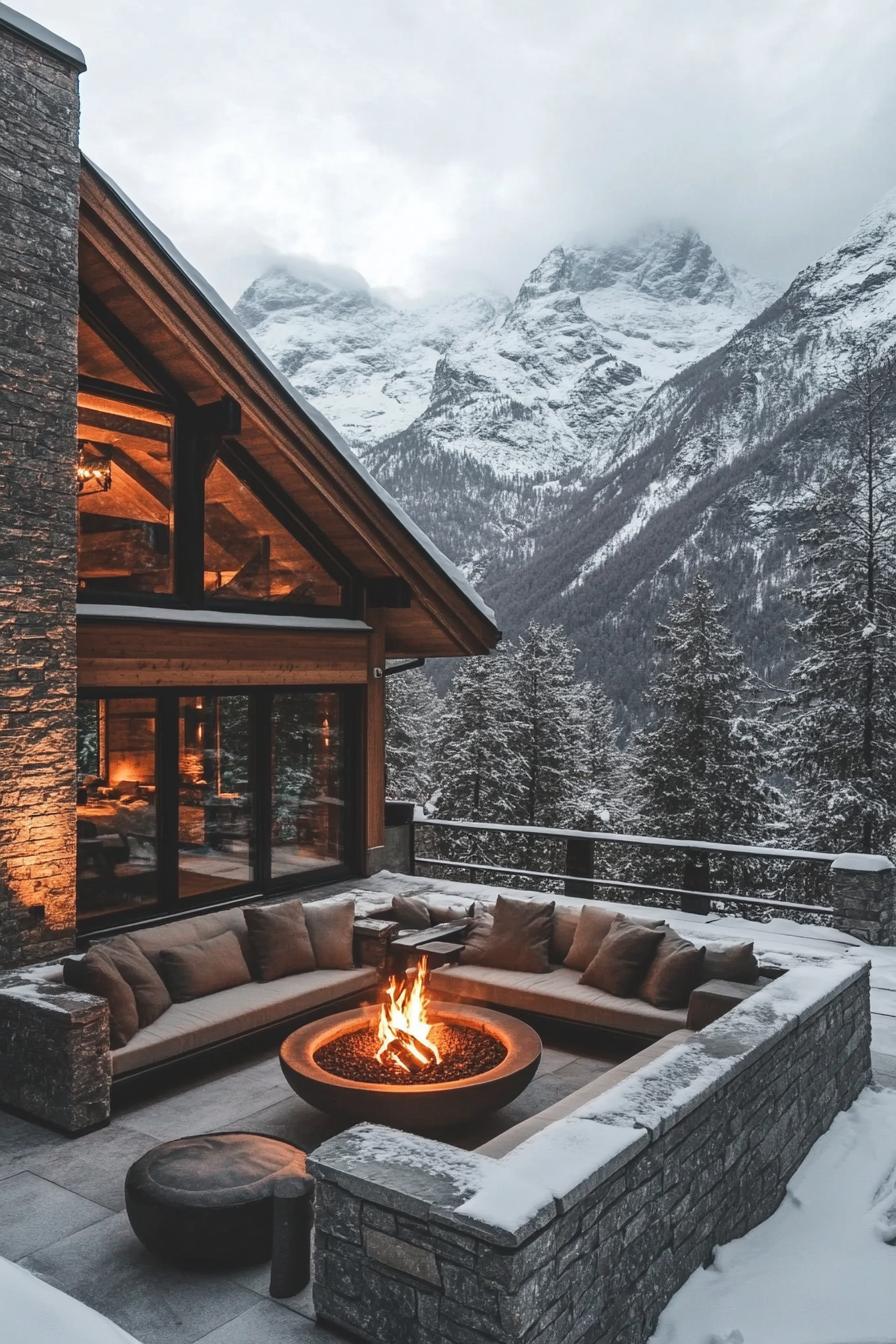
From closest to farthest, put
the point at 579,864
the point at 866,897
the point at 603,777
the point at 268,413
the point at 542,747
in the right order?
the point at 268,413 → the point at 866,897 → the point at 579,864 → the point at 542,747 → the point at 603,777

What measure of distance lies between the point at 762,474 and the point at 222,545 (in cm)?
8511

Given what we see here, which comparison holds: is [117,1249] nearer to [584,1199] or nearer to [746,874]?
[584,1199]

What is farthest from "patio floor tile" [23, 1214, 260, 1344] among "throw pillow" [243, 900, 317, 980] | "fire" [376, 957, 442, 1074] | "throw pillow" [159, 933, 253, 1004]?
"throw pillow" [243, 900, 317, 980]

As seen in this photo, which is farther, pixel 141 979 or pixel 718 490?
pixel 718 490

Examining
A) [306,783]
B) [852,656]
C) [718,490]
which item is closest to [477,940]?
[306,783]

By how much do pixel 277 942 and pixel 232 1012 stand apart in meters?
0.74

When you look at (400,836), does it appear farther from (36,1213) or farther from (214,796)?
(36,1213)

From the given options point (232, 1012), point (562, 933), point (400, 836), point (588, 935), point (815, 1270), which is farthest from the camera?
point (400, 836)

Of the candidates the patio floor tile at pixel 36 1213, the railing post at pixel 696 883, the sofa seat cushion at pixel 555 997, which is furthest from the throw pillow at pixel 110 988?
the railing post at pixel 696 883

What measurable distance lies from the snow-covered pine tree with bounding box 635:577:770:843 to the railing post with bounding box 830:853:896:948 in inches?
505

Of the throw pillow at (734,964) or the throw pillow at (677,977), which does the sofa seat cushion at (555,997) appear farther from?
the throw pillow at (734,964)

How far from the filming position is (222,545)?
332 inches

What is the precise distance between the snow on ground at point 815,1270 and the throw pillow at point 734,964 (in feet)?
3.17

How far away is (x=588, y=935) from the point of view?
6754 millimetres
